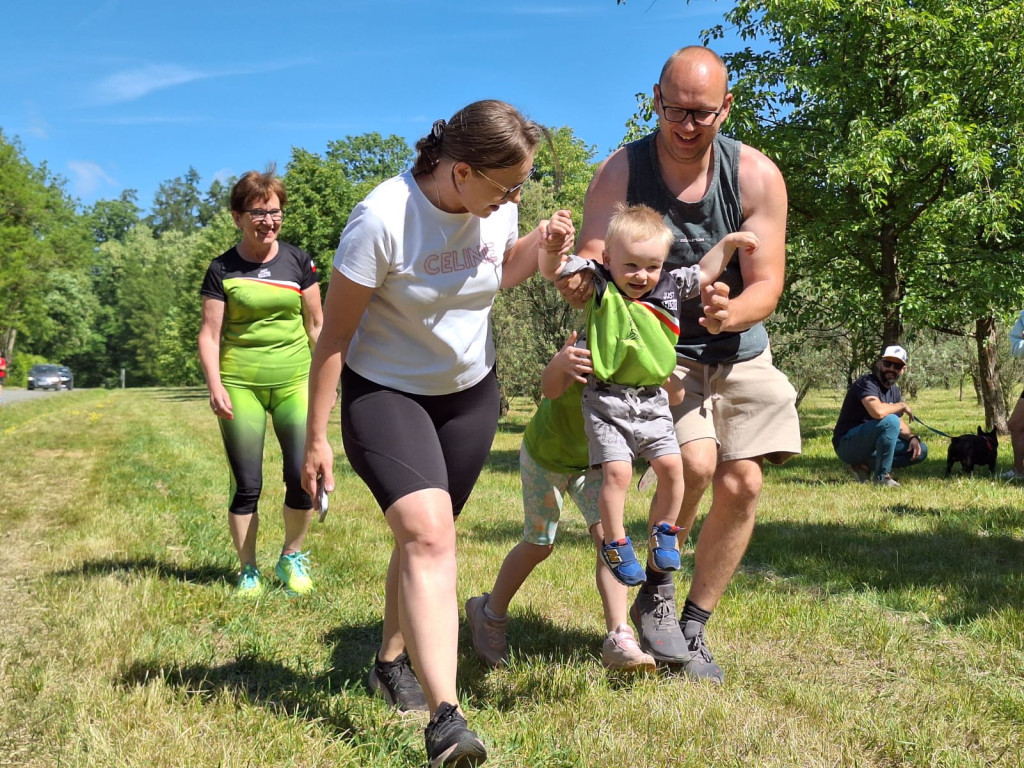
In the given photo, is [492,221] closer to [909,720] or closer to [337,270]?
[337,270]

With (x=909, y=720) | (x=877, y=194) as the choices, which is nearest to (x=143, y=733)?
(x=909, y=720)

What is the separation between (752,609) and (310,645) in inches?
88.2

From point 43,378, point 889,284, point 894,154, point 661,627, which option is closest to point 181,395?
point 43,378

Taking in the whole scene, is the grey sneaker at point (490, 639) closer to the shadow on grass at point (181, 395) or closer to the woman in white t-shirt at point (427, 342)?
the woman in white t-shirt at point (427, 342)

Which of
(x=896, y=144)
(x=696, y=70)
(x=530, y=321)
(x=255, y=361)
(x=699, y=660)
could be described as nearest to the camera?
(x=696, y=70)

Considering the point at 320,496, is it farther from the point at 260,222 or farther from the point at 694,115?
the point at 260,222

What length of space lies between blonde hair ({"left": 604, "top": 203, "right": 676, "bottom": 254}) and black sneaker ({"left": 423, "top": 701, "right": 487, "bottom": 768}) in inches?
68.6

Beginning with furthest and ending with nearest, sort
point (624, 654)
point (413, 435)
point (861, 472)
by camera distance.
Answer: point (861, 472) < point (624, 654) < point (413, 435)

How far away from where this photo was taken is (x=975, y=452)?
39.9 feet

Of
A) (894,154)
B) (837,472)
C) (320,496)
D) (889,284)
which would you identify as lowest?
(837,472)

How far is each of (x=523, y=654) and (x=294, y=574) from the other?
1924mm

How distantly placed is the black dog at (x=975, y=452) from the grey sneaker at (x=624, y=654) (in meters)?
9.40

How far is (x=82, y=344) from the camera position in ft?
263

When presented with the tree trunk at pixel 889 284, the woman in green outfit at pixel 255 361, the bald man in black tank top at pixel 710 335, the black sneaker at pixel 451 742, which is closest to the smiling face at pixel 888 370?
the tree trunk at pixel 889 284
